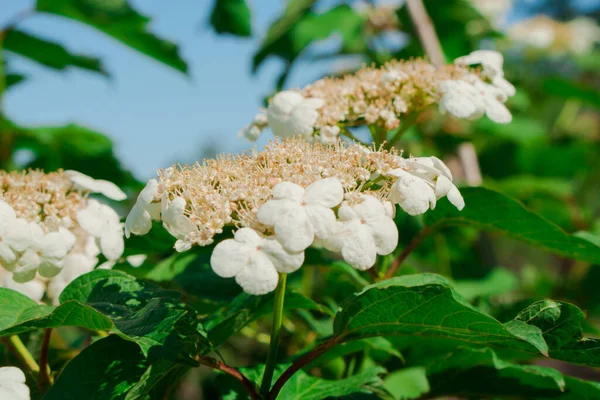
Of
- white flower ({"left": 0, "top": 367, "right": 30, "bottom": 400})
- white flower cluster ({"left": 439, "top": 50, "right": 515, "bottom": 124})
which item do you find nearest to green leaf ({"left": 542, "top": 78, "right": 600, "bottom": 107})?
white flower cluster ({"left": 439, "top": 50, "right": 515, "bottom": 124})

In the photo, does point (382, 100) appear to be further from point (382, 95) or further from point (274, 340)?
point (274, 340)

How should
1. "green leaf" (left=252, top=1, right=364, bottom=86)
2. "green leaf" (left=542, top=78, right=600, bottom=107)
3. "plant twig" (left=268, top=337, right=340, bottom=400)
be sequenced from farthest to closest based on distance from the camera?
1. "green leaf" (left=542, top=78, right=600, bottom=107)
2. "green leaf" (left=252, top=1, right=364, bottom=86)
3. "plant twig" (left=268, top=337, right=340, bottom=400)

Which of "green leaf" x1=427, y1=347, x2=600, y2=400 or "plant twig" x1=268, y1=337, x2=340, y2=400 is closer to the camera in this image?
"plant twig" x1=268, y1=337, x2=340, y2=400

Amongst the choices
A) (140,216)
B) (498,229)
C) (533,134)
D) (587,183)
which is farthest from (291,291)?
(587,183)

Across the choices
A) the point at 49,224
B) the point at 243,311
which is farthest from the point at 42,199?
the point at 243,311

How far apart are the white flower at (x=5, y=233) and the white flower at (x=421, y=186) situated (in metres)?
0.56

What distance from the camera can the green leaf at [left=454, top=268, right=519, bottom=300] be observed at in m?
1.76

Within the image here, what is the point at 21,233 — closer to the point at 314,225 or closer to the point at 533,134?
the point at 314,225

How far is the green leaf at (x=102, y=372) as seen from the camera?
760 millimetres

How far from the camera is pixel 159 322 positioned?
28.8 inches

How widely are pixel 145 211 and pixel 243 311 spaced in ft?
0.69

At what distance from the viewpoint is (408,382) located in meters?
1.31

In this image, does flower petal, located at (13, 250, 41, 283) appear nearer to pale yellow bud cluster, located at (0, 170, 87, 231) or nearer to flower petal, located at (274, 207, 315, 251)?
pale yellow bud cluster, located at (0, 170, 87, 231)

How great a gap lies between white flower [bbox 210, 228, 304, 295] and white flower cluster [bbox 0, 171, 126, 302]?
14.6 inches
